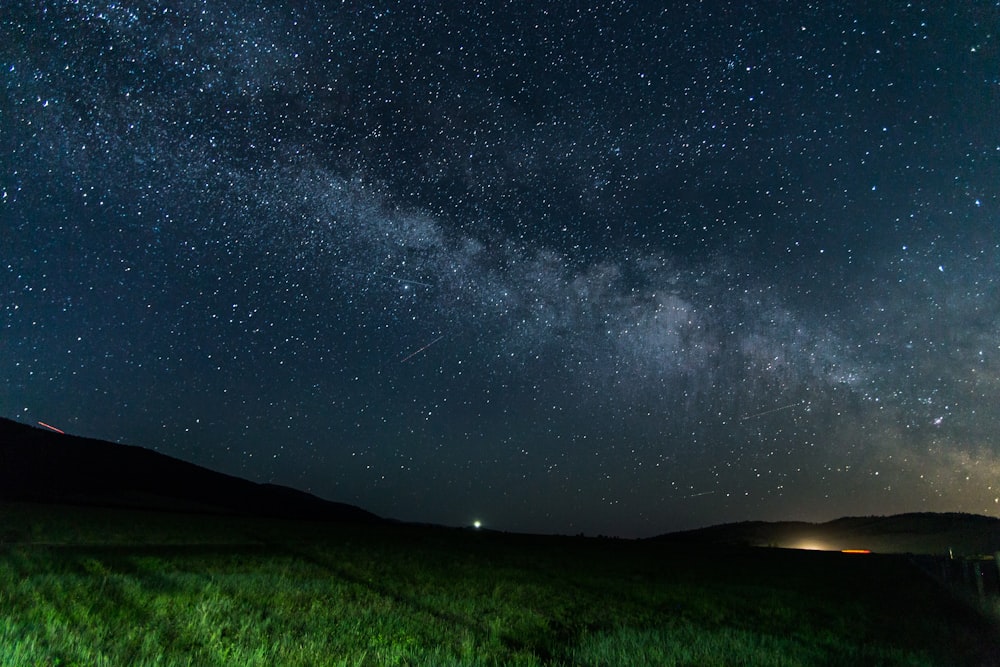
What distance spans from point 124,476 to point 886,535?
189m

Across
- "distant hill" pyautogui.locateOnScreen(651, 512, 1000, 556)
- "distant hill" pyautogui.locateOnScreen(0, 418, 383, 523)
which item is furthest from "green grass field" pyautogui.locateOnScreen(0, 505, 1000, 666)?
"distant hill" pyautogui.locateOnScreen(0, 418, 383, 523)

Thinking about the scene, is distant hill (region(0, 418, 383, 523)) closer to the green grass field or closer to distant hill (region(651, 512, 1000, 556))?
distant hill (region(651, 512, 1000, 556))

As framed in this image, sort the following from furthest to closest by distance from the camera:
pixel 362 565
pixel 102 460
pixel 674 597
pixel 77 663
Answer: pixel 102 460
pixel 362 565
pixel 674 597
pixel 77 663

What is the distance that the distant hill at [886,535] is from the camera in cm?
11894

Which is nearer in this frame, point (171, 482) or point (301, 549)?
point (301, 549)

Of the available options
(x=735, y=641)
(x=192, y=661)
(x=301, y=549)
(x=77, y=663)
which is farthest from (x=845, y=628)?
(x=301, y=549)

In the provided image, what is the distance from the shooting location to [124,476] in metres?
150

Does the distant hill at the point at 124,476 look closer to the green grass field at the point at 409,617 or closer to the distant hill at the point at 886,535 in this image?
the distant hill at the point at 886,535

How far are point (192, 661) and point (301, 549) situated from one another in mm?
19908

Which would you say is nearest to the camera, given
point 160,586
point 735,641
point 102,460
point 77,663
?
point 77,663

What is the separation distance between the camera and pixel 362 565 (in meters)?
19.3

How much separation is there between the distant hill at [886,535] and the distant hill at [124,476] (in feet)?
331

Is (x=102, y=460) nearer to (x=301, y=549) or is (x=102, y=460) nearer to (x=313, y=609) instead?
(x=301, y=549)

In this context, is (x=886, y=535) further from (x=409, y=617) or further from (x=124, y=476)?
(x=124, y=476)
